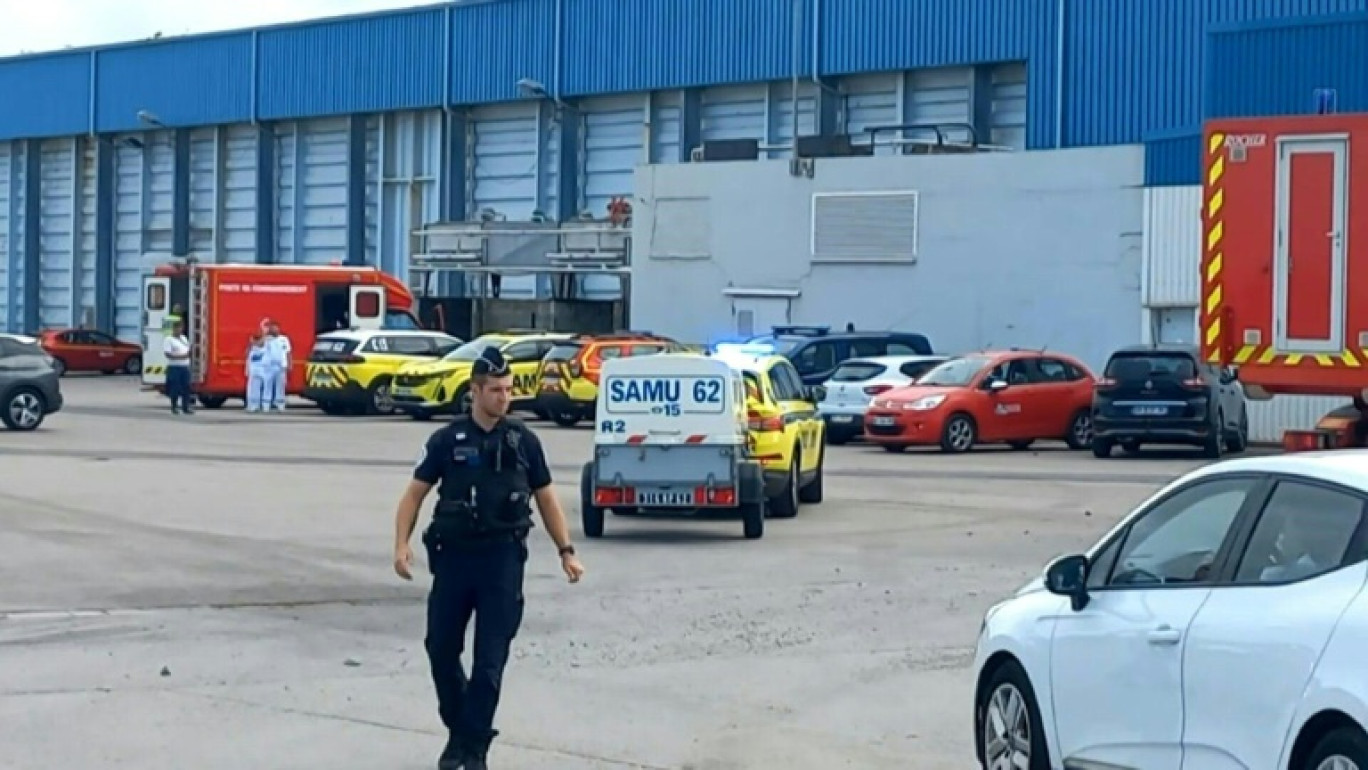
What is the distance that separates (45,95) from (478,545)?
221 ft

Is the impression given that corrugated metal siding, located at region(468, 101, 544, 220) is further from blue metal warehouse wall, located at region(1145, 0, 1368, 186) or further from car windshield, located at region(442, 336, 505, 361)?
blue metal warehouse wall, located at region(1145, 0, 1368, 186)

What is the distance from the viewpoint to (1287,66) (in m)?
34.9

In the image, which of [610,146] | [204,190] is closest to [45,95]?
[204,190]

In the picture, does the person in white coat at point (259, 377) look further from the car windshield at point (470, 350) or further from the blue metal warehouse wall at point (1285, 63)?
the blue metal warehouse wall at point (1285, 63)

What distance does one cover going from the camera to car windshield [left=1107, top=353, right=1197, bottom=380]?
31125 mm

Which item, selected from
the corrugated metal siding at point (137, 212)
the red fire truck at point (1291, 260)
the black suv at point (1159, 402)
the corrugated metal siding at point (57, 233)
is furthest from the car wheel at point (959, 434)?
the corrugated metal siding at point (57, 233)

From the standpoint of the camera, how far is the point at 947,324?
43281mm

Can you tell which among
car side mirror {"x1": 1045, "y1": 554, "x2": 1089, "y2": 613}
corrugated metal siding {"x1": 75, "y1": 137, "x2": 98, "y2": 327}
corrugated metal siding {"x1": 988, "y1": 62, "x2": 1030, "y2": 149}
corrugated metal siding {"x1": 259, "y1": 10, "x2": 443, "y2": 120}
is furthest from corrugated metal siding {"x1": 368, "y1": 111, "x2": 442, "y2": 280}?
car side mirror {"x1": 1045, "y1": 554, "x2": 1089, "y2": 613}

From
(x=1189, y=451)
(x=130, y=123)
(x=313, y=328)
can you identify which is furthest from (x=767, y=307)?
(x=130, y=123)

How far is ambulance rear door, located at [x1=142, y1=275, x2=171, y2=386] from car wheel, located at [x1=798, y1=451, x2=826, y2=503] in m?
22.1

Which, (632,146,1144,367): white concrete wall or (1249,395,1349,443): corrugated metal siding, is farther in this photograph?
(632,146,1144,367): white concrete wall

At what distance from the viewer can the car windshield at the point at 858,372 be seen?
3472 cm

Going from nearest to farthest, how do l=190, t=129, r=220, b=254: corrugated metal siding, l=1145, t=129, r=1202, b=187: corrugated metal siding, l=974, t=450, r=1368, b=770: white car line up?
l=974, t=450, r=1368, b=770: white car → l=1145, t=129, r=1202, b=187: corrugated metal siding → l=190, t=129, r=220, b=254: corrugated metal siding

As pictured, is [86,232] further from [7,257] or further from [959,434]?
[959,434]
